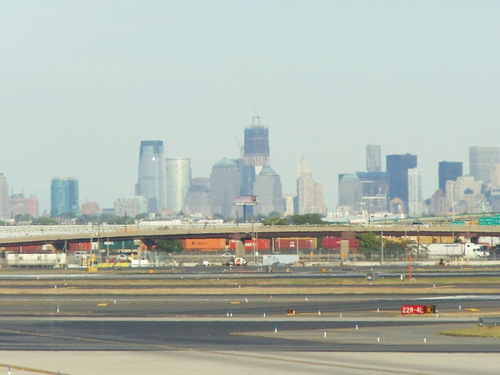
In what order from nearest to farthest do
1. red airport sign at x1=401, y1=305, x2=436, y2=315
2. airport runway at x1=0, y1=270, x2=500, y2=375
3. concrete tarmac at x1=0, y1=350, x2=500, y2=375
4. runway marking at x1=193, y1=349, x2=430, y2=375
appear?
1. runway marking at x1=193, y1=349, x2=430, y2=375
2. concrete tarmac at x1=0, y1=350, x2=500, y2=375
3. airport runway at x1=0, y1=270, x2=500, y2=375
4. red airport sign at x1=401, y1=305, x2=436, y2=315

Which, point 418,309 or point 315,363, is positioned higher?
point 418,309

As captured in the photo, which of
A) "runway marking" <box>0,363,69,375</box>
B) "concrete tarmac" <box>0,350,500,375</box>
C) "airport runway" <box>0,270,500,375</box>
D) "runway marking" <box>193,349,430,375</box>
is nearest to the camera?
"runway marking" <box>0,363,69,375</box>

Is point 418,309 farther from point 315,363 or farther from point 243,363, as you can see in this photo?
point 243,363

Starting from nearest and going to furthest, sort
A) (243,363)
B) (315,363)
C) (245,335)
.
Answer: (315,363) < (243,363) < (245,335)

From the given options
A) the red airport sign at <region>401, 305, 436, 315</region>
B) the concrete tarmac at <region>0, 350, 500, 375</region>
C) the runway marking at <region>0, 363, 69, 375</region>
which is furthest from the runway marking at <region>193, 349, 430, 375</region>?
the red airport sign at <region>401, 305, 436, 315</region>

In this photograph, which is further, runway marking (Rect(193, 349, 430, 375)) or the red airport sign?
the red airport sign

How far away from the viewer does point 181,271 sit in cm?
16875

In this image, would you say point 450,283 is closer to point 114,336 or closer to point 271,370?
point 114,336

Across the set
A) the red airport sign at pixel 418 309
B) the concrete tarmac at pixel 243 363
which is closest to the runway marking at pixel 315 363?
the concrete tarmac at pixel 243 363

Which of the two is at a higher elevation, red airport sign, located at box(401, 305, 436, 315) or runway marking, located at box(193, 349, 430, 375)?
red airport sign, located at box(401, 305, 436, 315)

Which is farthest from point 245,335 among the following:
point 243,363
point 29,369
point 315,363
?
point 29,369

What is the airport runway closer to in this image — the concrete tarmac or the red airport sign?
the concrete tarmac

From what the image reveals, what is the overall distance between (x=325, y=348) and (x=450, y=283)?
193 feet

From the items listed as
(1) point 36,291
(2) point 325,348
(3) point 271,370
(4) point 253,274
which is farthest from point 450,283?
(3) point 271,370
